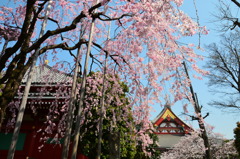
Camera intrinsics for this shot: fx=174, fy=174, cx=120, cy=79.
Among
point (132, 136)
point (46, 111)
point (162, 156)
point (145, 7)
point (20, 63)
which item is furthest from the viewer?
point (162, 156)

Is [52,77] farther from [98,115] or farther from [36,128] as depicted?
[98,115]

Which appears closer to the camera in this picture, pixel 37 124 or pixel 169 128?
pixel 37 124

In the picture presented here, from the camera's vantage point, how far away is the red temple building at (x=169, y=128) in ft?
70.9

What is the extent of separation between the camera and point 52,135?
339 inches

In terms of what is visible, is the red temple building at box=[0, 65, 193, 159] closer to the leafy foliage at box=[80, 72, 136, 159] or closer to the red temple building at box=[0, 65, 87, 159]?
the red temple building at box=[0, 65, 87, 159]

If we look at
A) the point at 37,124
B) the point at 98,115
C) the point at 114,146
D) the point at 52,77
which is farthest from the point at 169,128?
the point at 114,146

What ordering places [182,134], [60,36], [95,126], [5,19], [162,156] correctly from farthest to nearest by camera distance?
[182,134] → [162,156] → [95,126] → [5,19] → [60,36]

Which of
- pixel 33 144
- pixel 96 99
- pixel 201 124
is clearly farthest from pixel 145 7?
pixel 33 144

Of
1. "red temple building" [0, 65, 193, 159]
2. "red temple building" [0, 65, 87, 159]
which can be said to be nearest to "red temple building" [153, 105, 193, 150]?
"red temple building" [0, 65, 193, 159]

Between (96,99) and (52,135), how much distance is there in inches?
109

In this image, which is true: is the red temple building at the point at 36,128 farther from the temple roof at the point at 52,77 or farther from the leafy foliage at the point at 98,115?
the leafy foliage at the point at 98,115

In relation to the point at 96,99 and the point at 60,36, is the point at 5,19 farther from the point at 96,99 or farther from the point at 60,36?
the point at 96,99

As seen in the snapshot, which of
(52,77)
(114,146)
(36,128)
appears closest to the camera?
(114,146)

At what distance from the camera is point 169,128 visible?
22391 millimetres
